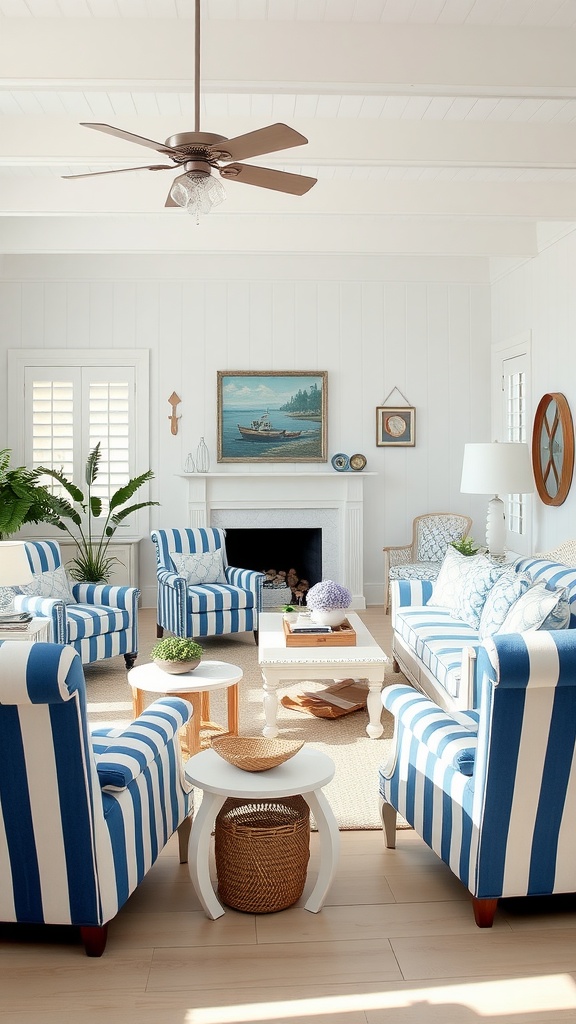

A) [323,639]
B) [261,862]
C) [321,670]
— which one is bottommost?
[261,862]

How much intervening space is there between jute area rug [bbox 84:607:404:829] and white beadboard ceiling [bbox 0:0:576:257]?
10.3 feet

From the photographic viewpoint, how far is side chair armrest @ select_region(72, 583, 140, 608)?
19.7 feet

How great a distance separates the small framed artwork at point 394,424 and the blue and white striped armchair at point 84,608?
3472 mm

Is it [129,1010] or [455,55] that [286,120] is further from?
[129,1010]

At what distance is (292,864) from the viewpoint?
9.29ft

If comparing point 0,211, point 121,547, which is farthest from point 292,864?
point 121,547

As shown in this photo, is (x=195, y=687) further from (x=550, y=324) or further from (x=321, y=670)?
(x=550, y=324)

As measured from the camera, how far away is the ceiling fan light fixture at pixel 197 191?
10.5ft

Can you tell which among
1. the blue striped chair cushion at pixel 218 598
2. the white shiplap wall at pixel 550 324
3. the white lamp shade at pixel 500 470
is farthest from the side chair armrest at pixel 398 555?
the white lamp shade at pixel 500 470

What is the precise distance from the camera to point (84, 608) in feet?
19.3

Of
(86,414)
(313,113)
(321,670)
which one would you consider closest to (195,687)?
(321,670)

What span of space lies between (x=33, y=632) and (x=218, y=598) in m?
1.95

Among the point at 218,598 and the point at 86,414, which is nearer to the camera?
Answer: the point at 218,598

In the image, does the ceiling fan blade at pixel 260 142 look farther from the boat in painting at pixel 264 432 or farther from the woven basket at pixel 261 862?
the boat in painting at pixel 264 432
